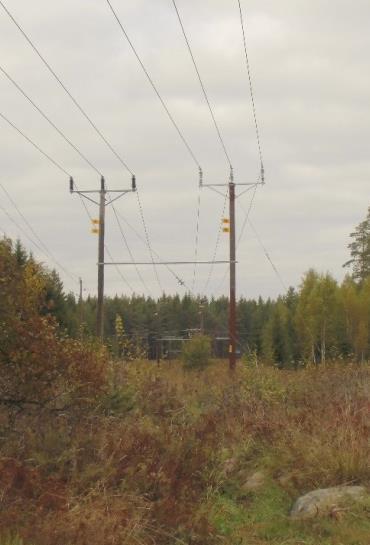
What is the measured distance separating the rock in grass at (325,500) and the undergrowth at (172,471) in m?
0.13

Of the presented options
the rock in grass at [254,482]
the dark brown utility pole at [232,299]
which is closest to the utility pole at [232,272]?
the dark brown utility pole at [232,299]

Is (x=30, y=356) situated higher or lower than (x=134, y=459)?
higher

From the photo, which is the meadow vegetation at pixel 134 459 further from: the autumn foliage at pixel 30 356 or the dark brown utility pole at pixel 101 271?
the dark brown utility pole at pixel 101 271

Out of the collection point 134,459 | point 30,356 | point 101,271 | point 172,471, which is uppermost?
point 101,271

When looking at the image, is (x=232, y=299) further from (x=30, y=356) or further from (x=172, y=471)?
(x=172, y=471)

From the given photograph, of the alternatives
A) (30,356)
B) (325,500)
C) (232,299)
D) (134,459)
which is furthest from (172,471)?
(232,299)

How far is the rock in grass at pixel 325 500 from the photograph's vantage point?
24.5 ft

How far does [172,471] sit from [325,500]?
159 cm

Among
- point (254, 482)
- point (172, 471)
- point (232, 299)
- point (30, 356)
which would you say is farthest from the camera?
point (232, 299)

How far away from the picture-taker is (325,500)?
25.2 feet

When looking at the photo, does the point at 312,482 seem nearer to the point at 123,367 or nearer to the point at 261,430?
the point at 261,430

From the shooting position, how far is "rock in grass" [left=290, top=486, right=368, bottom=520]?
24.5ft

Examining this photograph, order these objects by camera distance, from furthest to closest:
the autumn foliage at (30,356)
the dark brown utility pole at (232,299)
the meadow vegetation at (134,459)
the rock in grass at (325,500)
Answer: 1. the dark brown utility pole at (232,299)
2. the autumn foliage at (30,356)
3. the rock in grass at (325,500)
4. the meadow vegetation at (134,459)

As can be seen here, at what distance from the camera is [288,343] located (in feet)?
207
